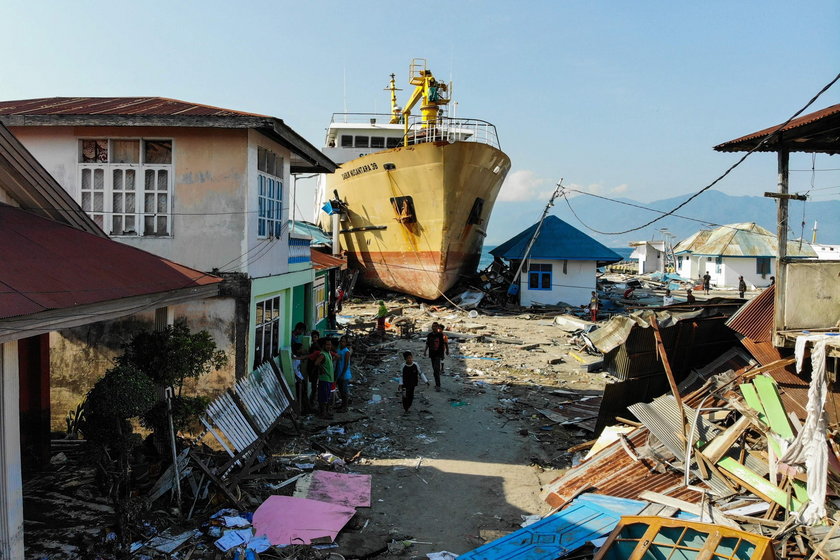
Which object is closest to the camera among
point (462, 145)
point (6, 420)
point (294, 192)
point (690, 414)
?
point (6, 420)

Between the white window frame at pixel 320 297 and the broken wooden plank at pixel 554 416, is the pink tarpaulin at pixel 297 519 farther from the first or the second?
the white window frame at pixel 320 297

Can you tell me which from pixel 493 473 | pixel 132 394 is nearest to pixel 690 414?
pixel 493 473

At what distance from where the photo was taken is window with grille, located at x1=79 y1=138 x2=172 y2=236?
874 cm

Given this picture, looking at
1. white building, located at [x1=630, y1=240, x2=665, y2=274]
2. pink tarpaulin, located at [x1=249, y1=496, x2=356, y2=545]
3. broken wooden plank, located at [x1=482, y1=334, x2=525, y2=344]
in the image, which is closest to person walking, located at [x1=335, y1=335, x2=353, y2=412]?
pink tarpaulin, located at [x1=249, y1=496, x2=356, y2=545]

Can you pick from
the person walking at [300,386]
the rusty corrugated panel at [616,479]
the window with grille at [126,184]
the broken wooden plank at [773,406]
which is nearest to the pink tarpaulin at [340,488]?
the rusty corrugated panel at [616,479]

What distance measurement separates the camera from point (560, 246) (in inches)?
1046

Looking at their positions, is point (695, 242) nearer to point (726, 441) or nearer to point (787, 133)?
point (787, 133)

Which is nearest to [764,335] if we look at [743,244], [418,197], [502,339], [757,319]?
[757,319]

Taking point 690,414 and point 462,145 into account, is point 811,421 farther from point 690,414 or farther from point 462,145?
point 462,145

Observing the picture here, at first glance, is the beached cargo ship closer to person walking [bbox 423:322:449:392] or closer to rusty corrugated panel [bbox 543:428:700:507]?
person walking [bbox 423:322:449:392]

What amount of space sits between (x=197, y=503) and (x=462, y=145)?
693 inches

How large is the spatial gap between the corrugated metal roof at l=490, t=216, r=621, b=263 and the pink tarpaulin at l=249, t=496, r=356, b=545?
825 inches

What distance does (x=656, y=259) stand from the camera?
182 feet

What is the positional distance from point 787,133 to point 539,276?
61.6ft
